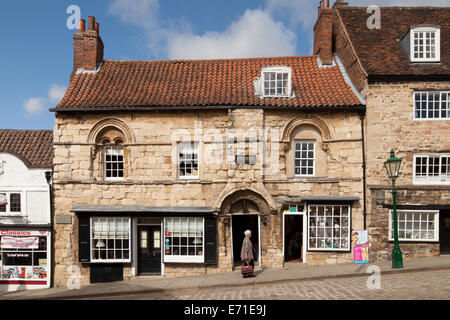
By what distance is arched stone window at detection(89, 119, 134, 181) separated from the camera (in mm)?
13258

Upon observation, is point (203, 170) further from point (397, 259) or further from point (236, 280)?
point (397, 259)

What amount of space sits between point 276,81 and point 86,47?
29.2 feet

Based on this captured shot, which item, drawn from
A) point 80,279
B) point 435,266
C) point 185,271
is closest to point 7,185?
point 80,279

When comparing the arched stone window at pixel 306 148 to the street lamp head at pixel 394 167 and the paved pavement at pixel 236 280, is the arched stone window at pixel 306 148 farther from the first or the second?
the paved pavement at pixel 236 280

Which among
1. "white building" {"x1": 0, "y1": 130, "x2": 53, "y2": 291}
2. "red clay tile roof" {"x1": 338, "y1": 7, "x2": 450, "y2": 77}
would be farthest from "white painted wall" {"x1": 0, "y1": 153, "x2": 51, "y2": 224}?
"red clay tile roof" {"x1": 338, "y1": 7, "x2": 450, "y2": 77}

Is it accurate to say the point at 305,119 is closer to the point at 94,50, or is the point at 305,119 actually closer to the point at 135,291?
the point at 135,291

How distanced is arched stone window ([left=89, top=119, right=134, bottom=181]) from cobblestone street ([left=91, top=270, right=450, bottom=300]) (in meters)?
5.02

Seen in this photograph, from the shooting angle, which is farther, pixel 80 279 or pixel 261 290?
pixel 80 279

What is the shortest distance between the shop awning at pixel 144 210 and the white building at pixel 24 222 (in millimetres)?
1663

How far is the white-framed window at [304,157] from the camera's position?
13.3m

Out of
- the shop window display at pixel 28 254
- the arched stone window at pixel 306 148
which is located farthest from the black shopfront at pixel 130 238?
the arched stone window at pixel 306 148

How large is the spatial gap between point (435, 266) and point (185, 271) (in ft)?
29.7

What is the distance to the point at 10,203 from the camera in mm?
13227
